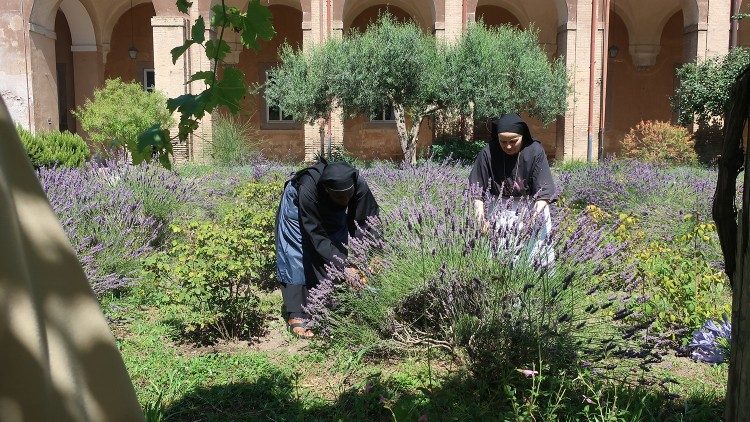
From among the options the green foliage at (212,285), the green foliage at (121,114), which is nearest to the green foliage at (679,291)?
the green foliage at (212,285)

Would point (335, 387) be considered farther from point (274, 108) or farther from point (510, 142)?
point (274, 108)

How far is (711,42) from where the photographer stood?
1712 centimetres

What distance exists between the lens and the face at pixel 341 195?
4273 mm

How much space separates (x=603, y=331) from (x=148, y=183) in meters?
5.12

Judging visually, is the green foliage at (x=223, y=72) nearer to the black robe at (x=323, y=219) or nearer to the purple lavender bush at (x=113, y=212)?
the black robe at (x=323, y=219)

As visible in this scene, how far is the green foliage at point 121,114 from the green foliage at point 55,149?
0.88m

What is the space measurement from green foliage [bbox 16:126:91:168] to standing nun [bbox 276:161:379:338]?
7.62 m

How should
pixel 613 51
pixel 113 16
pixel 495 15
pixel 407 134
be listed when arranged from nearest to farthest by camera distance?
pixel 407 134 → pixel 113 16 → pixel 613 51 → pixel 495 15

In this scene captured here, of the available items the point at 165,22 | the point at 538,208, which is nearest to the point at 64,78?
→ the point at 165,22

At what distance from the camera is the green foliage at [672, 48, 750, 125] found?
1592cm

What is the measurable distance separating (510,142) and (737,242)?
2892 mm

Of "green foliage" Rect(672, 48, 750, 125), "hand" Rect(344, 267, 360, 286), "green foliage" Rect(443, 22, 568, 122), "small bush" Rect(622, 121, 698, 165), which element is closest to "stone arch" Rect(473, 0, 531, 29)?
"green foliage" Rect(672, 48, 750, 125)

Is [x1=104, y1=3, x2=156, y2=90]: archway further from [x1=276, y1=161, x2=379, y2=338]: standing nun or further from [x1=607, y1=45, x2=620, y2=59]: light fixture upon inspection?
[x1=276, y1=161, x2=379, y2=338]: standing nun

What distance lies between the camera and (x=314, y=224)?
173 inches
